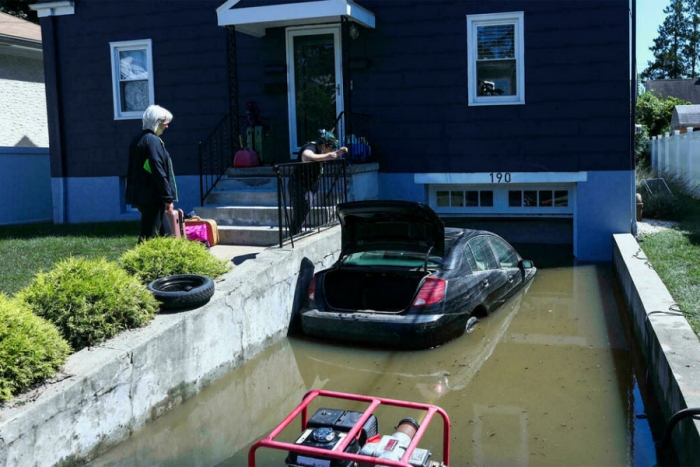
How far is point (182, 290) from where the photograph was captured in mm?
6531

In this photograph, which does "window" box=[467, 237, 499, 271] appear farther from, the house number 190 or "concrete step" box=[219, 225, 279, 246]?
the house number 190

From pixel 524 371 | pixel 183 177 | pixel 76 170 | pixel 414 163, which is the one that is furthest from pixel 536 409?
pixel 76 170

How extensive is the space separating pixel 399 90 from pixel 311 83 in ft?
5.38

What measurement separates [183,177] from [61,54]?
3.57m

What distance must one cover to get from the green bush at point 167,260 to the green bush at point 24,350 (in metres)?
1.71

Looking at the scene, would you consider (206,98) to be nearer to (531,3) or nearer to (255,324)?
(531,3)

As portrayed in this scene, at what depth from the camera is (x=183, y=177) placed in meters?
13.1

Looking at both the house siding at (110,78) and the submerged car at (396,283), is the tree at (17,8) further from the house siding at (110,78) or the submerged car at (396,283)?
the submerged car at (396,283)

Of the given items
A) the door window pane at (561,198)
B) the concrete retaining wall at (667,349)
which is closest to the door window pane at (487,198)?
the door window pane at (561,198)

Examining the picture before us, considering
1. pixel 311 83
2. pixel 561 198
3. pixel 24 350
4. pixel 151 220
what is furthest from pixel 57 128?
pixel 24 350

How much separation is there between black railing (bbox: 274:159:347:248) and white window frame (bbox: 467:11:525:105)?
299cm

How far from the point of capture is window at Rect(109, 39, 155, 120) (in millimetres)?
13336

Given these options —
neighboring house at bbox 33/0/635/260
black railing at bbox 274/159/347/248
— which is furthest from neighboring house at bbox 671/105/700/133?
black railing at bbox 274/159/347/248

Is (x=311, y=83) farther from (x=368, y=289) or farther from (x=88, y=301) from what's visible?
(x=88, y=301)
